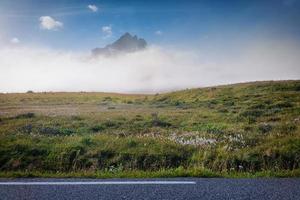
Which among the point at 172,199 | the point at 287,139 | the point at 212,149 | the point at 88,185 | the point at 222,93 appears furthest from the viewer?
the point at 222,93

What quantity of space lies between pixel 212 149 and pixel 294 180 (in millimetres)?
4440

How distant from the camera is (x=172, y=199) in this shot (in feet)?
18.0

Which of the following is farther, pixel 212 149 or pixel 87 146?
pixel 87 146

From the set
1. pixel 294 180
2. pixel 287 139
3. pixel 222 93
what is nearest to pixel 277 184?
pixel 294 180

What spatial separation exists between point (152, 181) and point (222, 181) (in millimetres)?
1362

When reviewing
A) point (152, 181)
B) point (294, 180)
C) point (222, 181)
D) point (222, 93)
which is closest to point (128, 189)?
point (152, 181)

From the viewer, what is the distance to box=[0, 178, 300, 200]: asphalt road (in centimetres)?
569

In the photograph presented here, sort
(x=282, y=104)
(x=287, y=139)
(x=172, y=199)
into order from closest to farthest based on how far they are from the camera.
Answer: (x=172, y=199) → (x=287, y=139) → (x=282, y=104)

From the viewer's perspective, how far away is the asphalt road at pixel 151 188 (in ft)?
18.7

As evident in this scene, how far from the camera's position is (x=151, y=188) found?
6164mm

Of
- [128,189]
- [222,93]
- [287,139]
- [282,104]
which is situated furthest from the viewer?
[222,93]

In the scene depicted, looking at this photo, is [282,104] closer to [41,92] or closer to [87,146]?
[87,146]

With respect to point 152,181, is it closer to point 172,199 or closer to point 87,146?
point 172,199

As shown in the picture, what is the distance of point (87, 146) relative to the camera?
12.4 m
